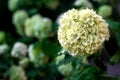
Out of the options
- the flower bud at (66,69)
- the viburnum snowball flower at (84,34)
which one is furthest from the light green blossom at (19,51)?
the viburnum snowball flower at (84,34)

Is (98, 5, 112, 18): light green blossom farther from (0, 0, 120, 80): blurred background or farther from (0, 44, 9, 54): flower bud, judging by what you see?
(0, 44, 9, 54): flower bud

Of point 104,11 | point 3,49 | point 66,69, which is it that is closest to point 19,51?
point 3,49

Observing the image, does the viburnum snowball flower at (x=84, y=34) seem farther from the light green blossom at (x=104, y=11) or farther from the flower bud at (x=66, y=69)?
the light green blossom at (x=104, y=11)

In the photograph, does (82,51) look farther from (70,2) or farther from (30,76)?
(70,2)

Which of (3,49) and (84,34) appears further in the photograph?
(3,49)

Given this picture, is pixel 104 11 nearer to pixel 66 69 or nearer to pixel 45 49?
pixel 45 49

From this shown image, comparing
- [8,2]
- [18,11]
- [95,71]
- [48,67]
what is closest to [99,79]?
[95,71]
